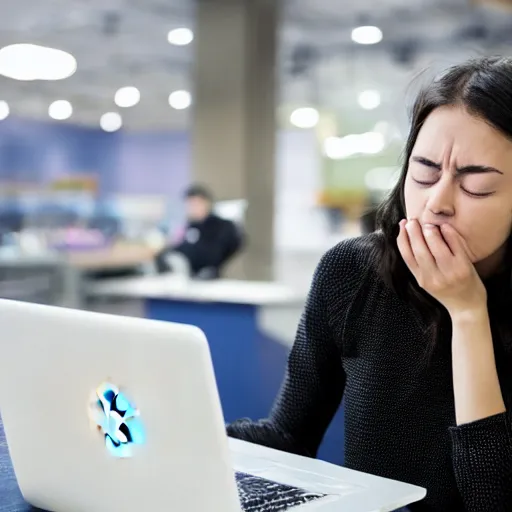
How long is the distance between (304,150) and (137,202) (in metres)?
4.85

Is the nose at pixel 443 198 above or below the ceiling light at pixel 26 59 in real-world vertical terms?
below

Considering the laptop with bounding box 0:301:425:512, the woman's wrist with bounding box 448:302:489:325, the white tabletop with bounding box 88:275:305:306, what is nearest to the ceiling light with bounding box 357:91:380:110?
the white tabletop with bounding box 88:275:305:306

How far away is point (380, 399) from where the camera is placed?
1.42 m

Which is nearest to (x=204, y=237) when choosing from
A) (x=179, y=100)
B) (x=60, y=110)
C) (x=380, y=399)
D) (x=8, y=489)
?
(x=380, y=399)

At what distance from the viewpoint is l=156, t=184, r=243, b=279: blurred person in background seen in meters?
8.02

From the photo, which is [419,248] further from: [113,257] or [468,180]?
[113,257]

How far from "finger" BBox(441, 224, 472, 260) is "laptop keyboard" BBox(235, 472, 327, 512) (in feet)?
Answer: 1.38

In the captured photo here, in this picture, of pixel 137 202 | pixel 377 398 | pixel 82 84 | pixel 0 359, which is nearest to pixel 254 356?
pixel 377 398

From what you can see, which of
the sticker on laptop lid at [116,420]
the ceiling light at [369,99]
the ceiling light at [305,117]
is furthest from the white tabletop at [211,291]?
the ceiling light at [305,117]

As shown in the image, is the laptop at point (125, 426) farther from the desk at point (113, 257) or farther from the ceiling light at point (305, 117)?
the ceiling light at point (305, 117)

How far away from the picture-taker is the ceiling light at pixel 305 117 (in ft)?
58.2

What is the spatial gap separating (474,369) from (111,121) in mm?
15989

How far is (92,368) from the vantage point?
3.20 ft

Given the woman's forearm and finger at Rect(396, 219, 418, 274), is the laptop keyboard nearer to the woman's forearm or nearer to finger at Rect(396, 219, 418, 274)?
the woman's forearm
